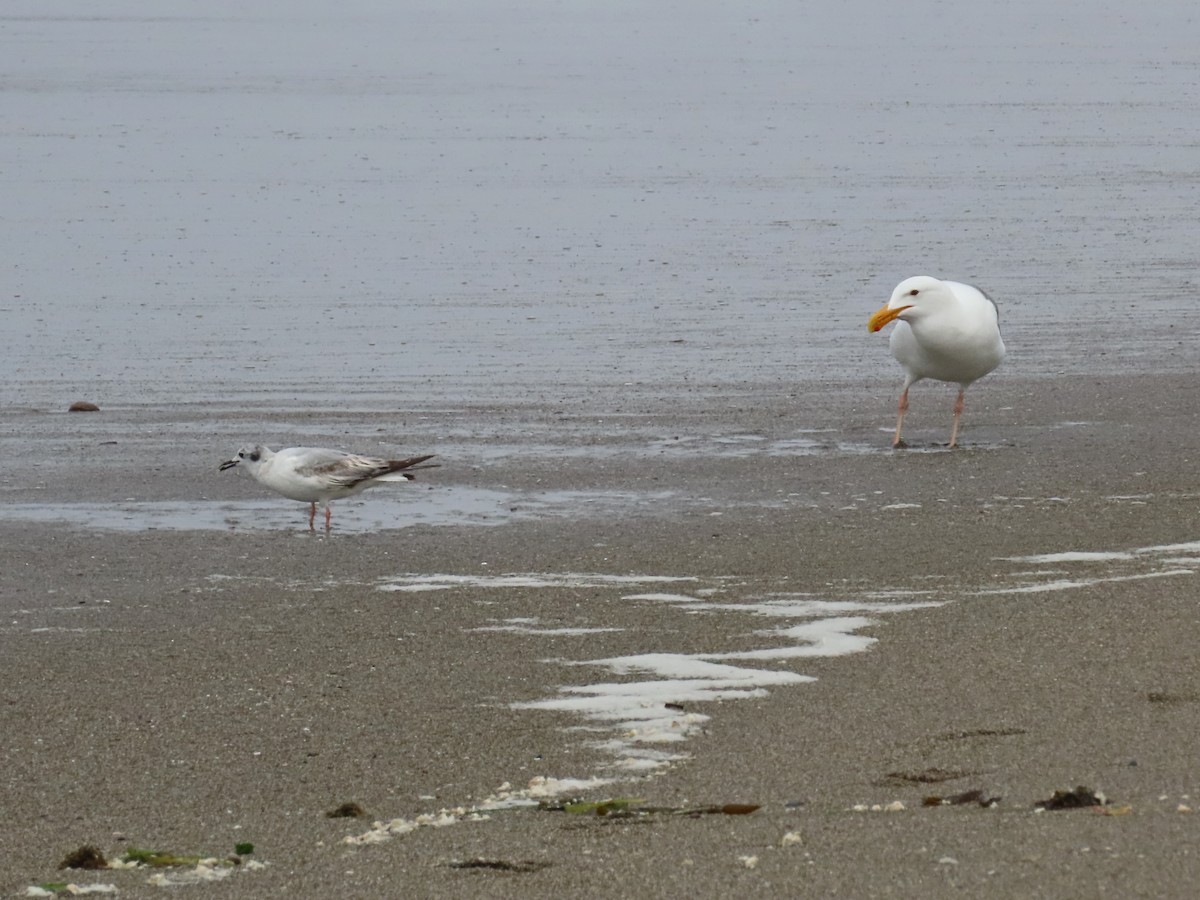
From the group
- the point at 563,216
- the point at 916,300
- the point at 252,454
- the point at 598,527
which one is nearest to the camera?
the point at 598,527

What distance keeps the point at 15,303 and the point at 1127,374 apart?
9.07m

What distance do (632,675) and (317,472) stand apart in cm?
348

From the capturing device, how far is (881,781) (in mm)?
5566

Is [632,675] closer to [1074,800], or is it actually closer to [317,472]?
[1074,800]

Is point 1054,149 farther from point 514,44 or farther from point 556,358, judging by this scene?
point 514,44

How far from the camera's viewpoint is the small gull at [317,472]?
1008 centimetres

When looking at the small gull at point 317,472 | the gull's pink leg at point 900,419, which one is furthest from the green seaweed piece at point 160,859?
the gull's pink leg at point 900,419

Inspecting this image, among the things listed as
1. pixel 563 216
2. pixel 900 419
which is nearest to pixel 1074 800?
pixel 900 419

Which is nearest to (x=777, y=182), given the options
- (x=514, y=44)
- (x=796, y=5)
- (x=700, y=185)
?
(x=700, y=185)

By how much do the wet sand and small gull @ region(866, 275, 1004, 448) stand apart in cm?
53

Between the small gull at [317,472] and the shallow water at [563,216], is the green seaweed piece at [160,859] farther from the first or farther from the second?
the shallow water at [563,216]

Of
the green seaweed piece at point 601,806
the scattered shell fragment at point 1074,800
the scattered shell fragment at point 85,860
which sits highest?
the scattered shell fragment at point 1074,800

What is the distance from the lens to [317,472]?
33.0 ft

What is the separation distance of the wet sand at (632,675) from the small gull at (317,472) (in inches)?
7.5
